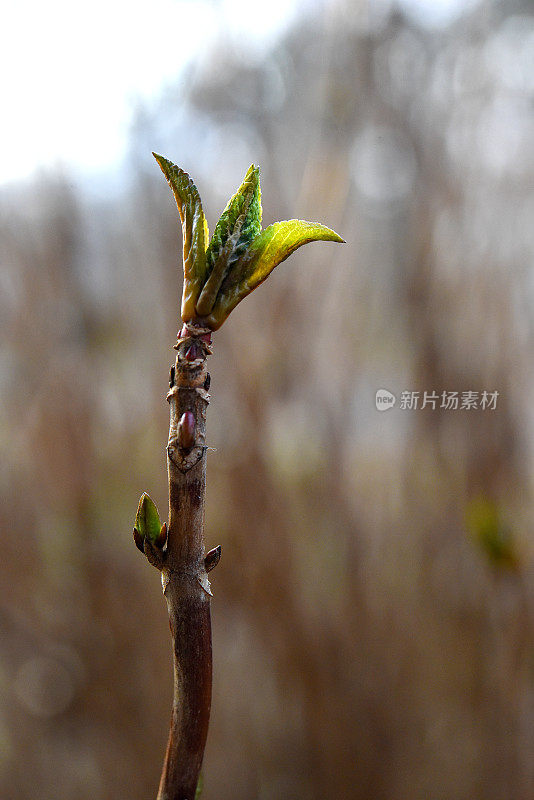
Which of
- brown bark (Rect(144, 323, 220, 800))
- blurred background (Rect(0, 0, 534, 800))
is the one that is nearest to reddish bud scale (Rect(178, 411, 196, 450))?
brown bark (Rect(144, 323, 220, 800))

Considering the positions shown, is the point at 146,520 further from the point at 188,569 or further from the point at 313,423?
the point at 313,423

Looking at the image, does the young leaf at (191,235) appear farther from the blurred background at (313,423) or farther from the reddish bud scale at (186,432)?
the blurred background at (313,423)

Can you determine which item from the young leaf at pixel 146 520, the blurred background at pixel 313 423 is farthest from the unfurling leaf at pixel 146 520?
the blurred background at pixel 313 423

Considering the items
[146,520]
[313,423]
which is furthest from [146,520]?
[313,423]

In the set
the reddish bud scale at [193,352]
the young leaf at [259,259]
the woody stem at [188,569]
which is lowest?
the woody stem at [188,569]

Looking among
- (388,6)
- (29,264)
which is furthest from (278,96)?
(29,264)

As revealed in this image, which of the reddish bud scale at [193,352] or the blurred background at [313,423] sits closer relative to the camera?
the reddish bud scale at [193,352]

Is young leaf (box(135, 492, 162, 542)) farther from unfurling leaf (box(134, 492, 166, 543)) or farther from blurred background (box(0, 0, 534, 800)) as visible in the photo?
blurred background (box(0, 0, 534, 800))

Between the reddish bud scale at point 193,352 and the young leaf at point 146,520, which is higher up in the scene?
the reddish bud scale at point 193,352
